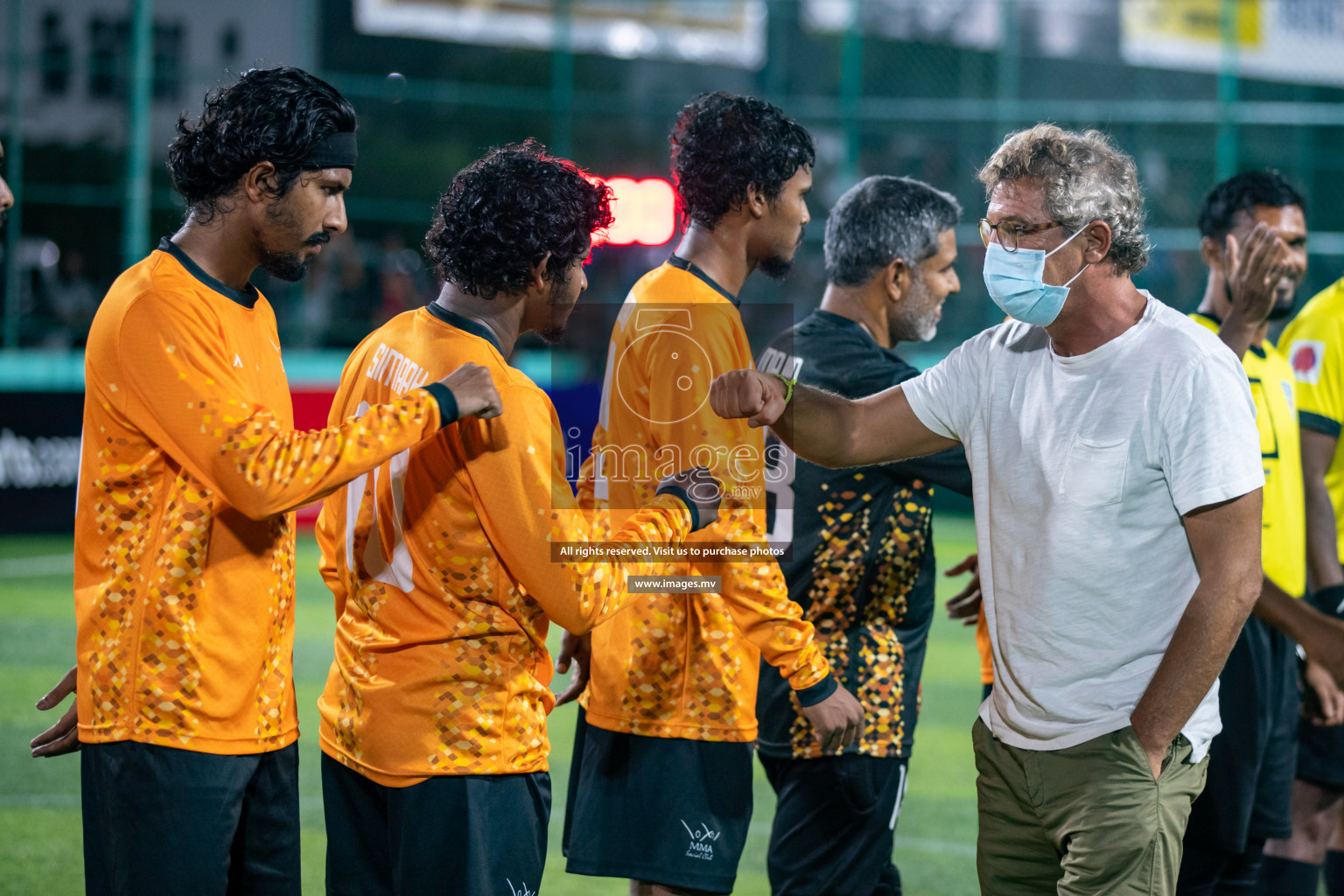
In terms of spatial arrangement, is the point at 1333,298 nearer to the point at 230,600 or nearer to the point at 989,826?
the point at 989,826

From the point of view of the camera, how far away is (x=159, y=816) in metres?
2.69

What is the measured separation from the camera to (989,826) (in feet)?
10.0

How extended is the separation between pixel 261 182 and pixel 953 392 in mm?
1707

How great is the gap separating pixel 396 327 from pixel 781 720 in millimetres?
1682

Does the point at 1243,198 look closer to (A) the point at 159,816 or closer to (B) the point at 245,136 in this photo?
(B) the point at 245,136

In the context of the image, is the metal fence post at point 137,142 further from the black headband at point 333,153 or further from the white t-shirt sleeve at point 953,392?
the white t-shirt sleeve at point 953,392

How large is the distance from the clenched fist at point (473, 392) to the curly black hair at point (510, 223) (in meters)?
0.30

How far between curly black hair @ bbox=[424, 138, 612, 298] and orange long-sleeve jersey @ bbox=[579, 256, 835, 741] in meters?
0.44

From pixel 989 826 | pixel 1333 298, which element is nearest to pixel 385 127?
pixel 1333 298

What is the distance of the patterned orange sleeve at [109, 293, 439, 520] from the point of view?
8.45 feet

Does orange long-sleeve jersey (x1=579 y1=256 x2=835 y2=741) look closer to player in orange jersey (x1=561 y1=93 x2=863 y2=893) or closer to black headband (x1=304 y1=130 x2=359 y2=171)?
player in orange jersey (x1=561 y1=93 x2=863 y2=893)

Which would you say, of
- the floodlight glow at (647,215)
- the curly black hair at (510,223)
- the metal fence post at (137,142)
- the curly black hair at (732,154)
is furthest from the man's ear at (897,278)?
the floodlight glow at (647,215)

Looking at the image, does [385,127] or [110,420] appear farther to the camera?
[385,127]

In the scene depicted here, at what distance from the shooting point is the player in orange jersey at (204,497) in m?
2.61
